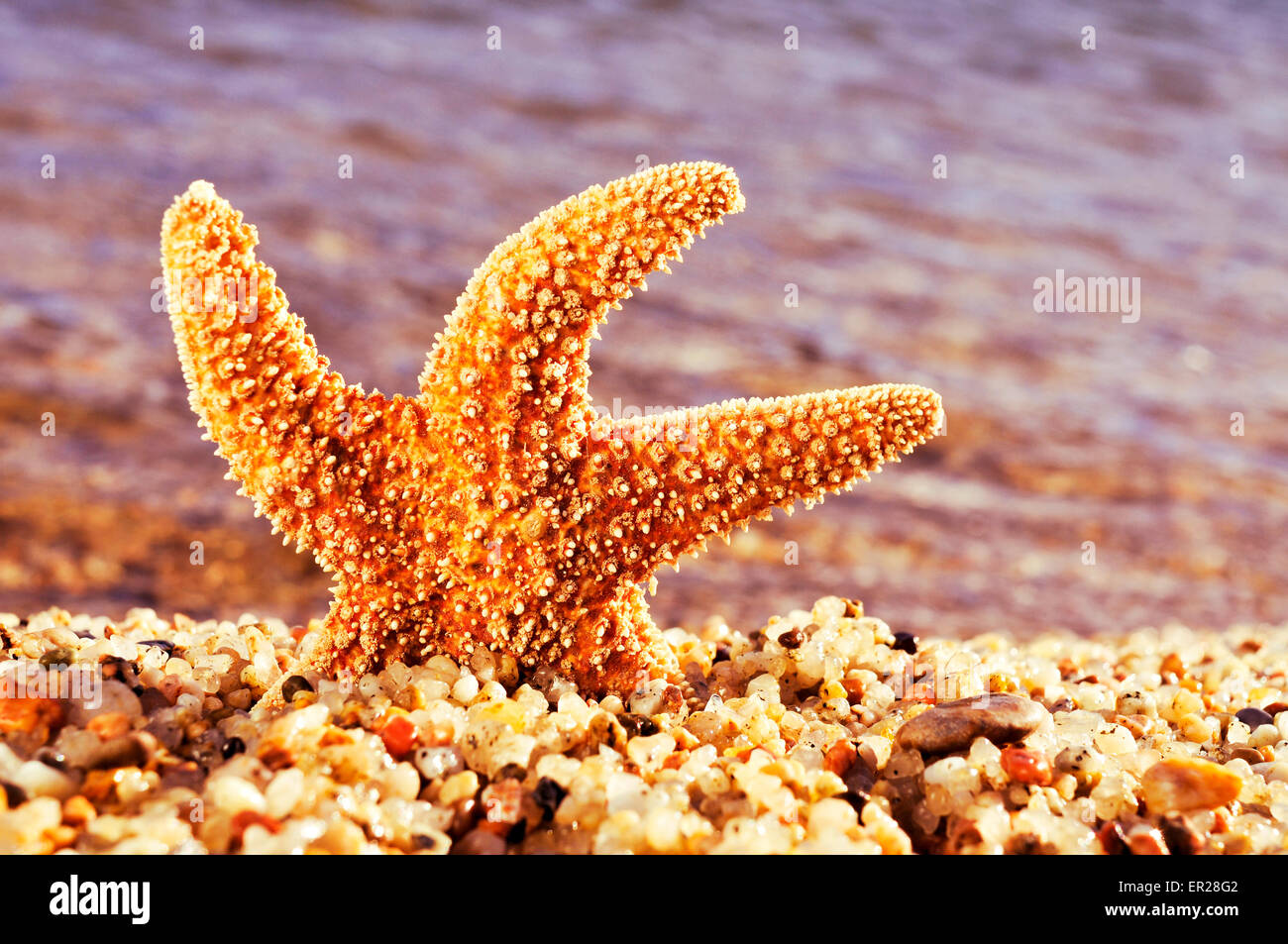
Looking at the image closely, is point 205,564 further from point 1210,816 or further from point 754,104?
point 754,104

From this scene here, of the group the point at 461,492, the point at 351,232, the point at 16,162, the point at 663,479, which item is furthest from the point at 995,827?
the point at 16,162

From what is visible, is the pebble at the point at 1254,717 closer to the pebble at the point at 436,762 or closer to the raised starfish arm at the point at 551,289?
the raised starfish arm at the point at 551,289

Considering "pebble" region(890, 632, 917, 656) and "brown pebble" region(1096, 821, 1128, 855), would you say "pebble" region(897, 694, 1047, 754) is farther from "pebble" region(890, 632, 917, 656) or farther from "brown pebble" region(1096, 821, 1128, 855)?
"pebble" region(890, 632, 917, 656)

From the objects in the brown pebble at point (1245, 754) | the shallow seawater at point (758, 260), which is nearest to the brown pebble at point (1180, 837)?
the brown pebble at point (1245, 754)

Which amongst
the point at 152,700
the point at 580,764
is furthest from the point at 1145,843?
the point at 152,700

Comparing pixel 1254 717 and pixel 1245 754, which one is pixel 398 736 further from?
pixel 1254 717

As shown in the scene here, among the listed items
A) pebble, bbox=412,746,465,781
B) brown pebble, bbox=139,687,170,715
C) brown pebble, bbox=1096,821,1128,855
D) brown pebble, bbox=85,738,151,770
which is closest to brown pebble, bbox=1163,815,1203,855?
brown pebble, bbox=1096,821,1128,855
